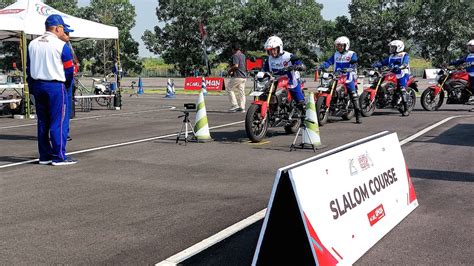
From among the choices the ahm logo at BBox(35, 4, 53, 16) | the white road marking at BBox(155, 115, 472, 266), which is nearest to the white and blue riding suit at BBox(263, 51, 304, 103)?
the white road marking at BBox(155, 115, 472, 266)

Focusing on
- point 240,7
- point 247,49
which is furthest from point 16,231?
point 240,7

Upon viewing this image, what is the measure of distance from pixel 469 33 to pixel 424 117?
62.5 metres

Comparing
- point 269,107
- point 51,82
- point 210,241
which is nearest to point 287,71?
point 269,107

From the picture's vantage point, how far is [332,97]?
13.3 meters

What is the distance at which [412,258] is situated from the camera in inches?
159

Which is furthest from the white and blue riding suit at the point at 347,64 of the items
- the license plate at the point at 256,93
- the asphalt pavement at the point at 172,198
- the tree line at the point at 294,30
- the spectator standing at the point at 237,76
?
the tree line at the point at 294,30

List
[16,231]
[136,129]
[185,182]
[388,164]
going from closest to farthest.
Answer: [16,231]
[388,164]
[185,182]
[136,129]

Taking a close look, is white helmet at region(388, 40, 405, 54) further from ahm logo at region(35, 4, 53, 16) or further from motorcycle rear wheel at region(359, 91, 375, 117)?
ahm logo at region(35, 4, 53, 16)

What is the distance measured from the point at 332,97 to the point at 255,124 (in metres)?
3.76

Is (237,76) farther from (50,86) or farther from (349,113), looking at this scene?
(50,86)

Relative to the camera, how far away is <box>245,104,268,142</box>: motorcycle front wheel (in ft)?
32.5

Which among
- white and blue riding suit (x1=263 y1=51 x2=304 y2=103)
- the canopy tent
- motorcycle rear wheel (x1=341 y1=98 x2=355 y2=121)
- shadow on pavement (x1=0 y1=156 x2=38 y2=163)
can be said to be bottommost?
shadow on pavement (x1=0 y1=156 x2=38 y2=163)

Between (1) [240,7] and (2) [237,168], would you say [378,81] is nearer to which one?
(2) [237,168]

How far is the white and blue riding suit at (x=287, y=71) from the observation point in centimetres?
1080
